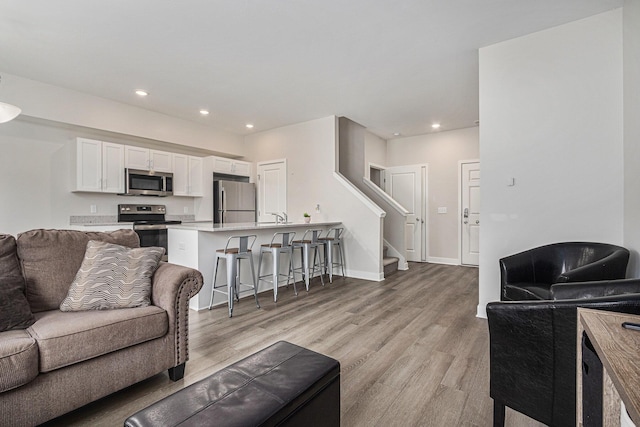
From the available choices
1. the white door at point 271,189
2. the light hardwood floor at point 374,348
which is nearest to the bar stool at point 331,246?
the light hardwood floor at point 374,348

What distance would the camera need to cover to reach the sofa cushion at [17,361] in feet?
4.44

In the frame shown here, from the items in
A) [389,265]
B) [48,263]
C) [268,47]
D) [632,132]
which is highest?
[268,47]

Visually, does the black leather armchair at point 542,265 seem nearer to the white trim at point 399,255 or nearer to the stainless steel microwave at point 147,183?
the white trim at point 399,255

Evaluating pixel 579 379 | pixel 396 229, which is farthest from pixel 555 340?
pixel 396 229

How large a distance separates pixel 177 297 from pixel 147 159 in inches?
160

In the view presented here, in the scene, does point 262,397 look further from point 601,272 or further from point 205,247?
point 205,247

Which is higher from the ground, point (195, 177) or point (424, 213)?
point (195, 177)

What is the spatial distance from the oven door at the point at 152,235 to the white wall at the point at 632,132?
5598 millimetres

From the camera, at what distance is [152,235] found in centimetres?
502

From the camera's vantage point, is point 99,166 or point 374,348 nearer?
point 374,348

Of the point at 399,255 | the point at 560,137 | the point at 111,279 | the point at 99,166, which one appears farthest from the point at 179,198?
the point at 560,137

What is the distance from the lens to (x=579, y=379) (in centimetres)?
110

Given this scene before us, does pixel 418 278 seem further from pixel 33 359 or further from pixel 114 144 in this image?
pixel 114 144

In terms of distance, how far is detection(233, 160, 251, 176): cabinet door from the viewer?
6.52m
